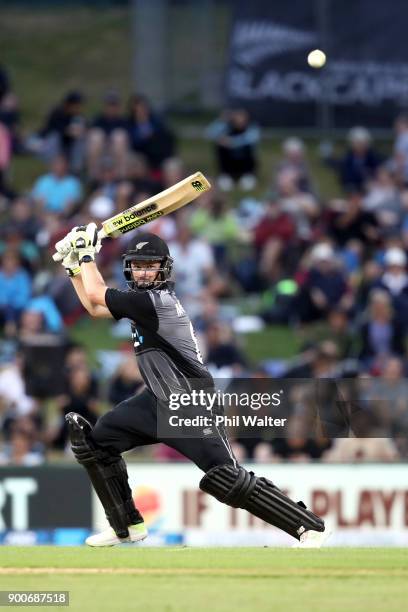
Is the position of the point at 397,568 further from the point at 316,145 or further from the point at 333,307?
the point at 316,145

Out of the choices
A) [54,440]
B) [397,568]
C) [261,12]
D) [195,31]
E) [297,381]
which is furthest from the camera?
[195,31]

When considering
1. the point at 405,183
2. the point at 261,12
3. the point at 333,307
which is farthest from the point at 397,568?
the point at 261,12

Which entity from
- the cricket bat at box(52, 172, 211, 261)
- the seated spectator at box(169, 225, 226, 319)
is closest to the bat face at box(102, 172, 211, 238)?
the cricket bat at box(52, 172, 211, 261)

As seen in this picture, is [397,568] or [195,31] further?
[195,31]

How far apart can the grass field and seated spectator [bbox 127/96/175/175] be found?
941 centimetres

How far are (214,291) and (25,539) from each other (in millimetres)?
4222

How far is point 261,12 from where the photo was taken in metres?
19.7

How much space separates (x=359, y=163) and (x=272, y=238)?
97.1 inches

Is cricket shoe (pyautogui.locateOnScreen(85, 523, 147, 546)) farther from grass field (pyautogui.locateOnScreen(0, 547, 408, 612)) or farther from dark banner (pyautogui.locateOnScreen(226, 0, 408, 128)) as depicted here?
dark banner (pyautogui.locateOnScreen(226, 0, 408, 128))

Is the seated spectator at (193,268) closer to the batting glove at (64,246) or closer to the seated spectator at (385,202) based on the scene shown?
the seated spectator at (385,202)

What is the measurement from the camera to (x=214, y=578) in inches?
310

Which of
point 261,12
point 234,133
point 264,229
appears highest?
point 261,12

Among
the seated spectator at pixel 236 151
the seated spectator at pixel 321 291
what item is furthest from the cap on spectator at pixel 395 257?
the seated spectator at pixel 236 151

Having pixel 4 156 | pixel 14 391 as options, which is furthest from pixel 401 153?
pixel 14 391
